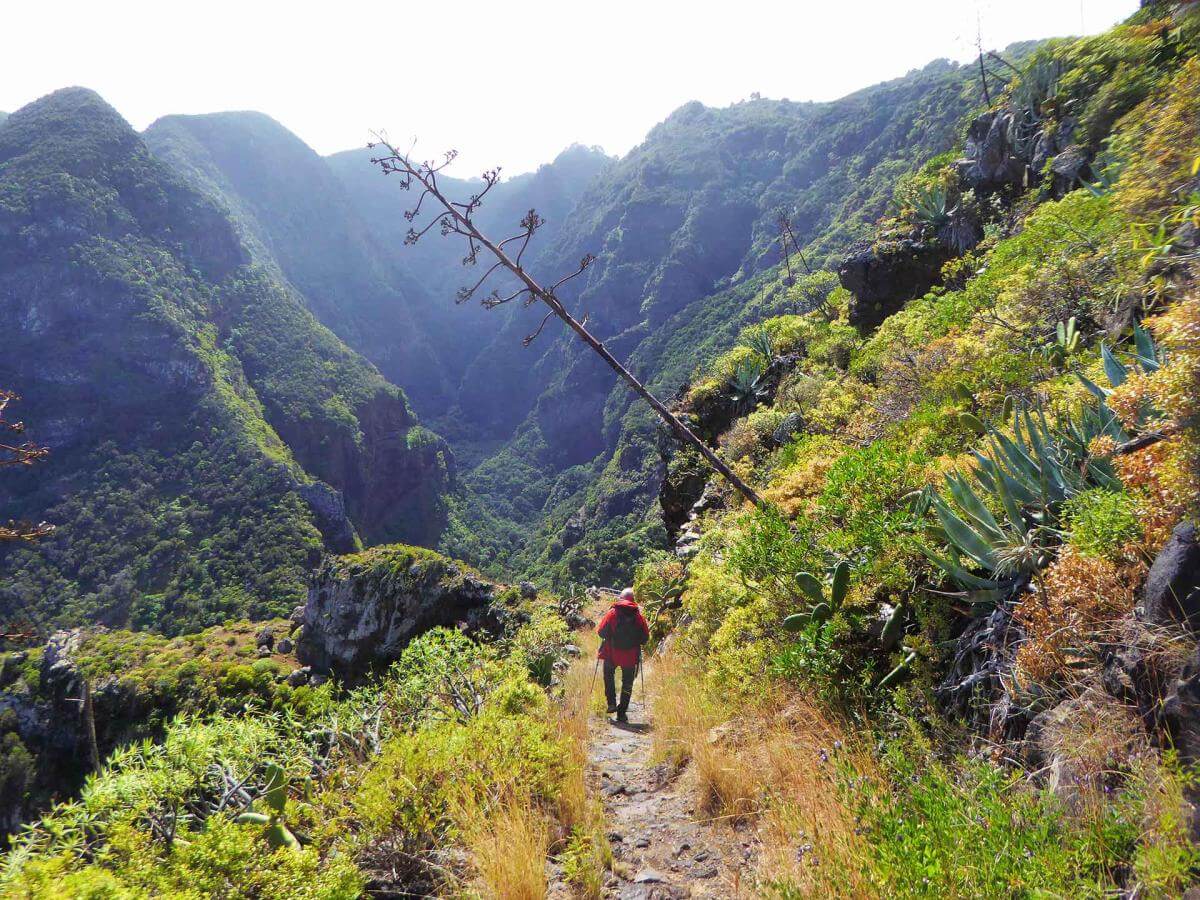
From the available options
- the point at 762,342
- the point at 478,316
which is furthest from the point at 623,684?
the point at 478,316

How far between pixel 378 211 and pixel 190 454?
6285 inches

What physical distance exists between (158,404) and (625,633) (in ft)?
282

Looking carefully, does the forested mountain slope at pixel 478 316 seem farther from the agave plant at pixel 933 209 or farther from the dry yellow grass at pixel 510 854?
the dry yellow grass at pixel 510 854

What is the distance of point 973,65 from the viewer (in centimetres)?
8931

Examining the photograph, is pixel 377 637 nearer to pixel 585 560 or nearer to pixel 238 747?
pixel 238 747

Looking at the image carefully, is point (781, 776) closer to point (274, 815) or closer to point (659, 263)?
point (274, 815)

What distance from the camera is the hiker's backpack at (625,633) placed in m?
6.95

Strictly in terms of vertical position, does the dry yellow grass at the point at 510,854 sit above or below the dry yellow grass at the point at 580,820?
above

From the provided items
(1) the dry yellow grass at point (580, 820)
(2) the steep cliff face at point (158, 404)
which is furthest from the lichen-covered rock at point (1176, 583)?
(2) the steep cliff face at point (158, 404)

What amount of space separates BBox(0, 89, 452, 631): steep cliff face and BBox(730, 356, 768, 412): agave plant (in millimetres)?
54813

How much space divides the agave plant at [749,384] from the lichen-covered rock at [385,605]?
996 centimetres

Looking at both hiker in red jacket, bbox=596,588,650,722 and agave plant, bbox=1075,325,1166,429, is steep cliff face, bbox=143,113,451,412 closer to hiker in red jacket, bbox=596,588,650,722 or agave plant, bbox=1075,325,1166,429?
hiker in red jacket, bbox=596,588,650,722

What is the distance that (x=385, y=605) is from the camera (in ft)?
67.3

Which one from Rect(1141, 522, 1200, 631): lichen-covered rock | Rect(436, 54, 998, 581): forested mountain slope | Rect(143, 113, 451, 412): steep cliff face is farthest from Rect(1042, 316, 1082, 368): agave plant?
Rect(143, 113, 451, 412): steep cliff face
